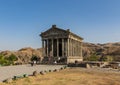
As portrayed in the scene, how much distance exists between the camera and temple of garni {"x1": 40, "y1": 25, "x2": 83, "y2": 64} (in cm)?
7888

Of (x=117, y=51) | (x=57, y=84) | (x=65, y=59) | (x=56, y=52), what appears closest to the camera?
(x=57, y=84)

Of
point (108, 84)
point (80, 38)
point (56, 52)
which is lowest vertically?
point (108, 84)

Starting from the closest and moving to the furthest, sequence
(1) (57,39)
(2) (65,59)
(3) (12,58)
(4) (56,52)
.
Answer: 1. (2) (65,59)
2. (1) (57,39)
3. (4) (56,52)
4. (3) (12,58)

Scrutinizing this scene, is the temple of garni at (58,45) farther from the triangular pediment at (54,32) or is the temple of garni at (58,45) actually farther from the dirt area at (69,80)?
the dirt area at (69,80)

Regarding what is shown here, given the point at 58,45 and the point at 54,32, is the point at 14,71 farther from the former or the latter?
the point at 58,45

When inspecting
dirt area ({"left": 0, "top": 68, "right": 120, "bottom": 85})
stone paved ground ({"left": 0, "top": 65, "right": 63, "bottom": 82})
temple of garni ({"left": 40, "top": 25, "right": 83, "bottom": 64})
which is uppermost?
temple of garni ({"left": 40, "top": 25, "right": 83, "bottom": 64})

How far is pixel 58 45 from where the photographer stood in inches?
3371

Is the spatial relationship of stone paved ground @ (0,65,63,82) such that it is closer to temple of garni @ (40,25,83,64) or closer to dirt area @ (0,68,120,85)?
dirt area @ (0,68,120,85)

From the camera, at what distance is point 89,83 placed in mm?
25844

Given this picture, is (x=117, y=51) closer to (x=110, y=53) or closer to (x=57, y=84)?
(x=110, y=53)

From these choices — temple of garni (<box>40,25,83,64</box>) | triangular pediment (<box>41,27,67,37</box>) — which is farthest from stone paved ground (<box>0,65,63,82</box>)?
triangular pediment (<box>41,27,67,37</box>)

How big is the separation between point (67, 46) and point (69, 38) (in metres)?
3.46

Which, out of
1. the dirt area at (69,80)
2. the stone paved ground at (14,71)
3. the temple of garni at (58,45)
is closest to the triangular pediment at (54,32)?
the temple of garni at (58,45)

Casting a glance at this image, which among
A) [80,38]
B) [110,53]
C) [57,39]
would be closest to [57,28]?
[57,39]
